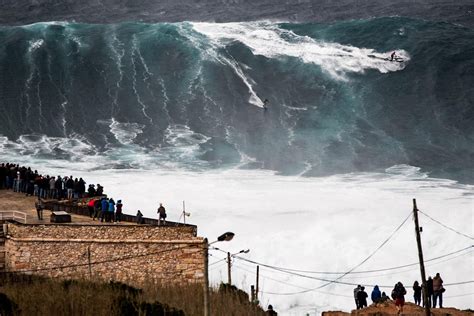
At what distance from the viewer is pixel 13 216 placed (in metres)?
39.2

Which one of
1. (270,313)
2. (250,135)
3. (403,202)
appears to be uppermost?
(250,135)

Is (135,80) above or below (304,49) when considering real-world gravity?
below

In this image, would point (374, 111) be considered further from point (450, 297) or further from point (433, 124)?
point (450, 297)

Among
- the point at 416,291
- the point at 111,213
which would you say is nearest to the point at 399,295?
the point at 416,291

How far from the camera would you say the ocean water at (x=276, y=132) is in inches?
2130

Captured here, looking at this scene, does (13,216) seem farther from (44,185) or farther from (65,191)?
(65,191)

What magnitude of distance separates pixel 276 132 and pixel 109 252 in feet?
142

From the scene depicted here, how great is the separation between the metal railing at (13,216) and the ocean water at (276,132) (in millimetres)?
12424

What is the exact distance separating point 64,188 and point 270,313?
10942 mm

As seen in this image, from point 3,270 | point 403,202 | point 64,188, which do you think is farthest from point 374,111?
point 3,270

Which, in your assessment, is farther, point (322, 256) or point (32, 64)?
point (32, 64)

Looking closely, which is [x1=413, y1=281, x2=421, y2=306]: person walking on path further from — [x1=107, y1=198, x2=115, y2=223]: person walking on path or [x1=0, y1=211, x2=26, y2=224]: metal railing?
[x1=0, y1=211, x2=26, y2=224]: metal railing

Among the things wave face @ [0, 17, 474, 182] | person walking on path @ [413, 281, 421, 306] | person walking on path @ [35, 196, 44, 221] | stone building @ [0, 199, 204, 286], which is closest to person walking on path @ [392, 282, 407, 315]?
person walking on path @ [413, 281, 421, 306]

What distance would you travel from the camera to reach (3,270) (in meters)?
38.4
